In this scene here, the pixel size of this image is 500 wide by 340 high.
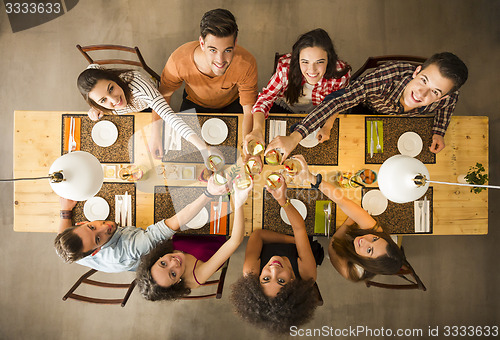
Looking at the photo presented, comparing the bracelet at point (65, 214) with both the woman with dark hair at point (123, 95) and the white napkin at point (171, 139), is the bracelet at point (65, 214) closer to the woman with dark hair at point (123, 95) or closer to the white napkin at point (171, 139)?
the woman with dark hair at point (123, 95)

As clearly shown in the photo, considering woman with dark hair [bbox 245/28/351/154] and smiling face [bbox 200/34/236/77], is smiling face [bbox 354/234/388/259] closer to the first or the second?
Answer: woman with dark hair [bbox 245/28/351/154]

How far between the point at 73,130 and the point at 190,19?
167cm

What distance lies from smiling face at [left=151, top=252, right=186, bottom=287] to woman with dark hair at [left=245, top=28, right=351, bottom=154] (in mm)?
944

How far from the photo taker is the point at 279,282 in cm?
183

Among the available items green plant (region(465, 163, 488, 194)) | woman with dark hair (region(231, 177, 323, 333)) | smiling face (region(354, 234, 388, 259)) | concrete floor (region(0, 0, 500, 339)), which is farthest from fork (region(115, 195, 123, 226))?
green plant (region(465, 163, 488, 194))

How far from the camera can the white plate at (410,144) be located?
2.10 m

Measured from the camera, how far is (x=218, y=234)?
7.01 feet

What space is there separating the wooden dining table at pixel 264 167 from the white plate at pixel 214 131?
110 millimetres

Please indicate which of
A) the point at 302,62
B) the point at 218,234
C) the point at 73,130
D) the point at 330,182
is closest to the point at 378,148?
the point at 330,182

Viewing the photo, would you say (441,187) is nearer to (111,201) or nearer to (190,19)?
(111,201)

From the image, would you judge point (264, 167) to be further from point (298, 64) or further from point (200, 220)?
point (298, 64)

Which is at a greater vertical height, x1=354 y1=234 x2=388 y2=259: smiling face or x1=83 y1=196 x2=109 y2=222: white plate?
x1=83 y1=196 x2=109 y2=222: white plate

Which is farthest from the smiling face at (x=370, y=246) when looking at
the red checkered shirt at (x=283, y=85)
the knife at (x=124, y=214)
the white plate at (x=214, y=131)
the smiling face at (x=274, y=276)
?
the knife at (x=124, y=214)

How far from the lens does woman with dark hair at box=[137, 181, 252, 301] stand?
6.29 ft
